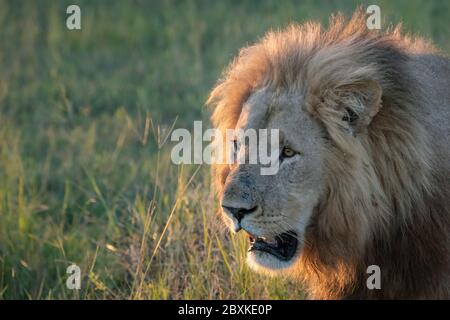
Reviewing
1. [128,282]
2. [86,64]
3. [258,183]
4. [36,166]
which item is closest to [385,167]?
[258,183]

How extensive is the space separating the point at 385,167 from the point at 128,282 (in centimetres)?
210

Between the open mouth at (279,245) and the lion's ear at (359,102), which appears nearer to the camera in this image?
the lion's ear at (359,102)

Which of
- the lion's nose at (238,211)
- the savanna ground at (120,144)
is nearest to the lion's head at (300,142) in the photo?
the lion's nose at (238,211)

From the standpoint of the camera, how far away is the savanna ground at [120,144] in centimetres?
541

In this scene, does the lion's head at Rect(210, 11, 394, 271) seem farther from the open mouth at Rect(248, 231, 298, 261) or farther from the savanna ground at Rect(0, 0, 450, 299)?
the savanna ground at Rect(0, 0, 450, 299)

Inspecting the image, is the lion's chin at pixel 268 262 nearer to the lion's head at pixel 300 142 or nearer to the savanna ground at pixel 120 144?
the lion's head at pixel 300 142

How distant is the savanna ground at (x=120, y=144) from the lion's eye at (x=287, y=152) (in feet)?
3.59

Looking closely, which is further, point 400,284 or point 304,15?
point 304,15

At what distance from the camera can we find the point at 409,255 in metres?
A: 4.11

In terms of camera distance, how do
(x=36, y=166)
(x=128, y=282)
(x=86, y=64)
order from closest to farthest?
(x=128, y=282) < (x=36, y=166) < (x=86, y=64)

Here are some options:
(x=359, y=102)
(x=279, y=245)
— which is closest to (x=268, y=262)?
(x=279, y=245)

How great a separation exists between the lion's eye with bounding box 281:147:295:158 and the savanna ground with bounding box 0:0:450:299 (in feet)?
3.59
